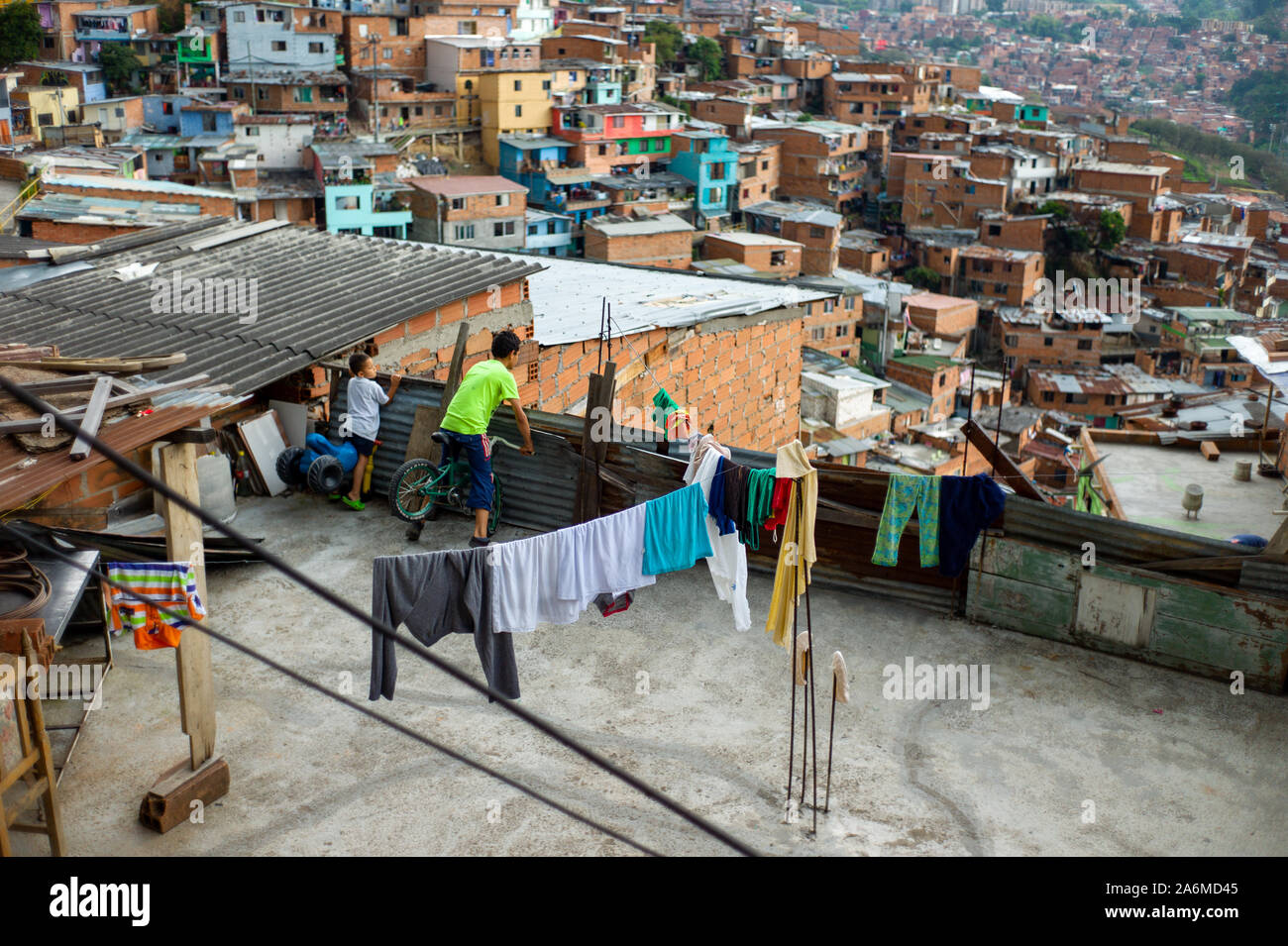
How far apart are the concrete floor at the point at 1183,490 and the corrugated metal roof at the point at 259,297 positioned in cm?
628

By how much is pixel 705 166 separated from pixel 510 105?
30.9ft

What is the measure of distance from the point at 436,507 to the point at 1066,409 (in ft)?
134

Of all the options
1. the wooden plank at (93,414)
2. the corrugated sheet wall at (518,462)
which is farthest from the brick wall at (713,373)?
the wooden plank at (93,414)

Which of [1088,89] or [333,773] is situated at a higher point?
[1088,89]

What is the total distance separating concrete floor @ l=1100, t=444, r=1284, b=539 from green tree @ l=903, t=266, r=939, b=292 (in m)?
44.1

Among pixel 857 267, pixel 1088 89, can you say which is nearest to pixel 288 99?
pixel 857 267

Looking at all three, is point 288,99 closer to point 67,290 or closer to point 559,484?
point 67,290

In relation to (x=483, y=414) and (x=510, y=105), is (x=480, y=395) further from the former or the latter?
(x=510, y=105)

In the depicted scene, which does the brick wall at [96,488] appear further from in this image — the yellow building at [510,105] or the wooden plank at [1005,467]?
the yellow building at [510,105]

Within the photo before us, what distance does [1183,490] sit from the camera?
35.9ft

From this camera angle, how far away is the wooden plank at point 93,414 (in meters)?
5.19

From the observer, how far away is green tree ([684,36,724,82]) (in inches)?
2749

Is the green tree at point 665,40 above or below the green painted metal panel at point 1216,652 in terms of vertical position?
above

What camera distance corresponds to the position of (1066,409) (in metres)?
45.3
